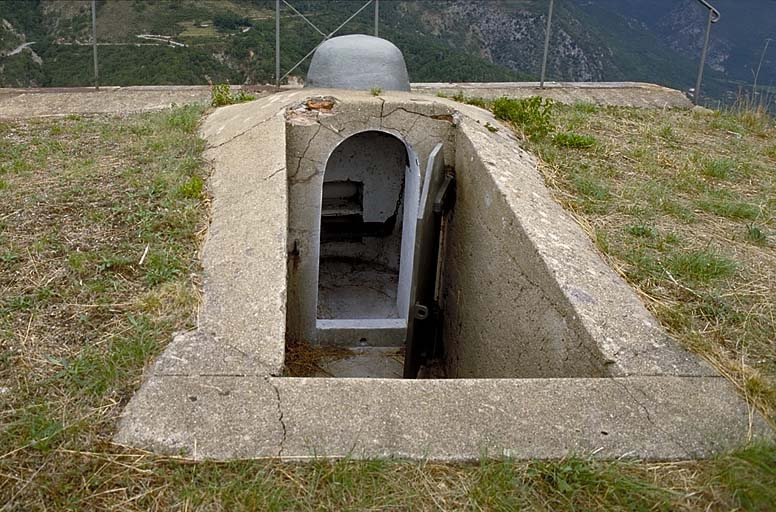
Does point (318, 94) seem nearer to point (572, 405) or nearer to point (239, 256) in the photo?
point (239, 256)

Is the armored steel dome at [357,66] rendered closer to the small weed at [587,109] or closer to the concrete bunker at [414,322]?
the concrete bunker at [414,322]

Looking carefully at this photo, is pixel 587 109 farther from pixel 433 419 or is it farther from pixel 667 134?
pixel 433 419

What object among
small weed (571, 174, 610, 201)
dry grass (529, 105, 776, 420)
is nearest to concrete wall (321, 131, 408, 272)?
dry grass (529, 105, 776, 420)

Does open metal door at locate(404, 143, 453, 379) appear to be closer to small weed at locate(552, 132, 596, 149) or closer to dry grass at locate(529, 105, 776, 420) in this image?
dry grass at locate(529, 105, 776, 420)

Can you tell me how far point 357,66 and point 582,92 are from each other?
4393 mm

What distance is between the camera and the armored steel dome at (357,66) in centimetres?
639

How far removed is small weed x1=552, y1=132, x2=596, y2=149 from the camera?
18.8 feet

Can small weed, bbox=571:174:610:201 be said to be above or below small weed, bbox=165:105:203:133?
below

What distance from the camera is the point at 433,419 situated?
2.36 m

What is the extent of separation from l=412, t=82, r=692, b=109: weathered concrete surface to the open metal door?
3.54 metres

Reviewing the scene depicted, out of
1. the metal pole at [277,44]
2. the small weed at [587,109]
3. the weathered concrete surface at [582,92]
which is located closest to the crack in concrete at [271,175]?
the small weed at [587,109]

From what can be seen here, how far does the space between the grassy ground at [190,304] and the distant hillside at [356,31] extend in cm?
392

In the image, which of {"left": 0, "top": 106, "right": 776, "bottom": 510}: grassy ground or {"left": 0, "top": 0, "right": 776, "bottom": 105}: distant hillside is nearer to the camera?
{"left": 0, "top": 106, "right": 776, "bottom": 510}: grassy ground

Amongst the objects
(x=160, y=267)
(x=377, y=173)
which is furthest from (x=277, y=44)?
(x=160, y=267)
